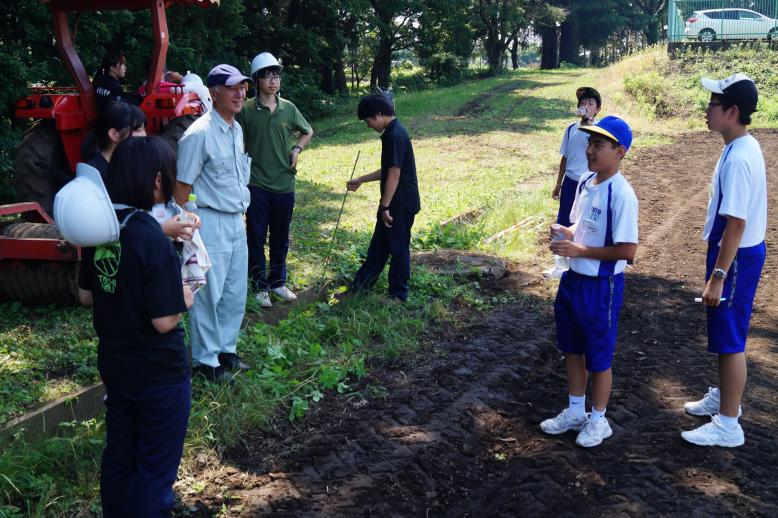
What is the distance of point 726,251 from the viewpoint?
12.9 feet

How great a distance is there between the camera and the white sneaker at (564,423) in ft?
14.1

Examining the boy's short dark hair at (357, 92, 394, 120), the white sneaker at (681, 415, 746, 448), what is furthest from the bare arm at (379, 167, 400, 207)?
the white sneaker at (681, 415, 746, 448)

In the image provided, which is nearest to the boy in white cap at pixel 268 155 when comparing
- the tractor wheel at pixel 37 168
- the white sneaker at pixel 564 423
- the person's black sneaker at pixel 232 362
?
the person's black sneaker at pixel 232 362

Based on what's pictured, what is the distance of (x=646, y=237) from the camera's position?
30.1 feet

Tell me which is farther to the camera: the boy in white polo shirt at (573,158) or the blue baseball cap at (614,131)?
the boy in white polo shirt at (573,158)

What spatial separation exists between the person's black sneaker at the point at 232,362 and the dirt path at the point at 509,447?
639 mm

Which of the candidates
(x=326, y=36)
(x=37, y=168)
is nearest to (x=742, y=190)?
(x=37, y=168)

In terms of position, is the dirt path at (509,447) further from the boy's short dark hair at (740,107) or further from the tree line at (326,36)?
the tree line at (326,36)

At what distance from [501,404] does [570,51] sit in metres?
46.8

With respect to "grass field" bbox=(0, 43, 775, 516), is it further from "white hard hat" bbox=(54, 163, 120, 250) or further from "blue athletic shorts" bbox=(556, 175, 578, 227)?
"white hard hat" bbox=(54, 163, 120, 250)

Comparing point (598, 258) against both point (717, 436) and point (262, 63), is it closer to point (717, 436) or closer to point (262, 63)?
point (717, 436)

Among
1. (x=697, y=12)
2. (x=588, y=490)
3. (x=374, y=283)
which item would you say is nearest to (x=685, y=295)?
(x=374, y=283)

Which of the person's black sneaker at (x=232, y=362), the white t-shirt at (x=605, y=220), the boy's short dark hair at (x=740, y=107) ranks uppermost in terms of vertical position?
the boy's short dark hair at (x=740, y=107)

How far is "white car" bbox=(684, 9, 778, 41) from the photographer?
25.6 m
